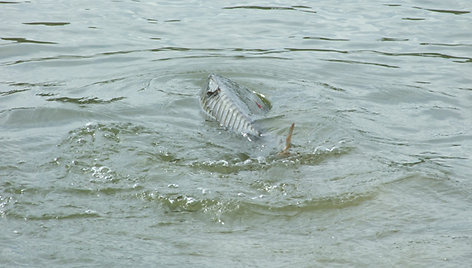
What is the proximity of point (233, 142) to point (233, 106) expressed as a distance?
22.6 inches

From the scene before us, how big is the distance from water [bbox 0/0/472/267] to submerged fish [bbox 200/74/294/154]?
140mm

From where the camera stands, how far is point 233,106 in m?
6.99

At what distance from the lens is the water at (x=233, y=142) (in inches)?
181

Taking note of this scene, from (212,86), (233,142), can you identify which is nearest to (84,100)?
(212,86)

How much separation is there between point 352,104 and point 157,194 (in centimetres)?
322

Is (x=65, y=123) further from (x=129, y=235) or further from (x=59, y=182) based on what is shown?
(x=129, y=235)

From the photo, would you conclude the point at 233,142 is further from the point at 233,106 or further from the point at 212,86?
the point at 212,86

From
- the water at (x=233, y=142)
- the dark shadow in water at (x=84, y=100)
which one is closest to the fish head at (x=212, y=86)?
the water at (x=233, y=142)

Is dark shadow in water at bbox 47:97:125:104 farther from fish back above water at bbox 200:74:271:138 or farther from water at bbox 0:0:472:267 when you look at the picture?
fish back above water at bbox 200:74:271:138

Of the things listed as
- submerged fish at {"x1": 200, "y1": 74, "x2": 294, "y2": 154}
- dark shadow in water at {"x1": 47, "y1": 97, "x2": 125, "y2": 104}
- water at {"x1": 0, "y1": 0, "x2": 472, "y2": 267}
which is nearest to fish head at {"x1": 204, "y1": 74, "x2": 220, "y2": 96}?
submerged fish at {"x1": 200, "y1": 74, "x2": 294, "y2": 154}

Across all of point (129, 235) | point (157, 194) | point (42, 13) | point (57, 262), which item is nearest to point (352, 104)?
point (157, 194)

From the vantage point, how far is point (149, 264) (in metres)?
4.26

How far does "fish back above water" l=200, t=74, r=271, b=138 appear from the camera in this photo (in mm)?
6727

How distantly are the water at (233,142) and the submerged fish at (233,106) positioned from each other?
0.46ft
